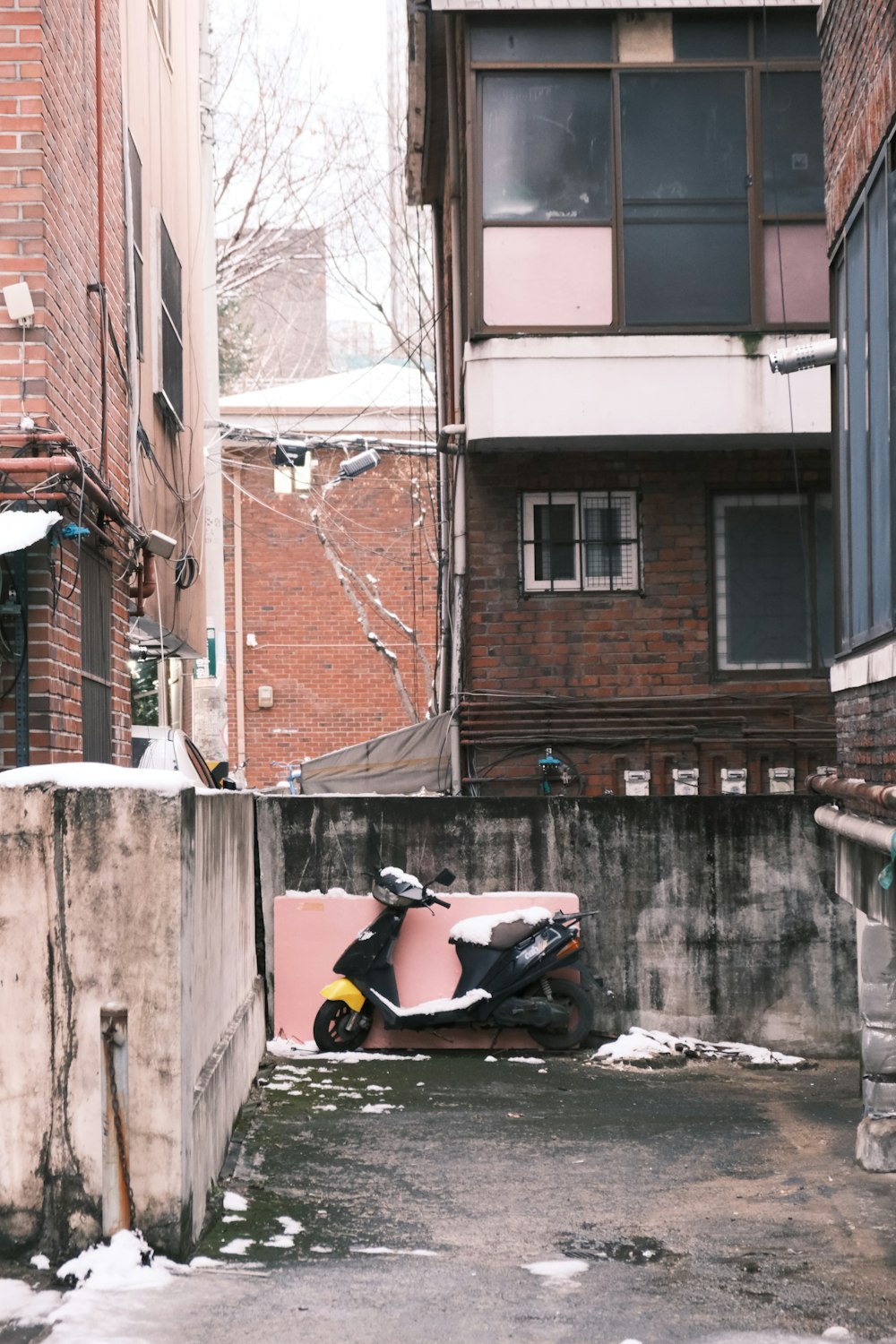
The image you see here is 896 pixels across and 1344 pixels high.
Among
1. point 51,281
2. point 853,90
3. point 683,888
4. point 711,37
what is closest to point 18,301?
point 51,281

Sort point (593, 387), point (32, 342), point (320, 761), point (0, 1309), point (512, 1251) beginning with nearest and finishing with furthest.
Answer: point (0, 1309) < point (512, 1251) < point (32, 342) < point (593, 387) < point (320, 761)

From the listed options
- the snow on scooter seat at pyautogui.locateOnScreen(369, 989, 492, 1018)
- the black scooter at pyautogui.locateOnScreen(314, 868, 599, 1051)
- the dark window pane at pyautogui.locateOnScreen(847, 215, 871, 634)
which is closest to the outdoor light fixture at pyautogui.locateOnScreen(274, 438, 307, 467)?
the black scooter at pyautogui.locateOnScreen(314, 868, 599, 1051)

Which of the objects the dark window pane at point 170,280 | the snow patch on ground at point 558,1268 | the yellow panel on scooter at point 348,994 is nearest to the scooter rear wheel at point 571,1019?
the yellow panel on scooter at point 348,994

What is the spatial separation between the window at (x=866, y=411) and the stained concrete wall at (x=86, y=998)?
311cm

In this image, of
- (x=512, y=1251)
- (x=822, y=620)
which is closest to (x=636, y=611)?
(x=822, y=620)

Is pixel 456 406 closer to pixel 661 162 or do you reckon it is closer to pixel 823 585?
pixel 661 162

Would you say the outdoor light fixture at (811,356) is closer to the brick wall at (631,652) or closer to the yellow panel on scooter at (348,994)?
the brick wall at (631,652)

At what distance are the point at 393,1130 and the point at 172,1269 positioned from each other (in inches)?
111

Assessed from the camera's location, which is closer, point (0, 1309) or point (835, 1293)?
point (0, 1309)

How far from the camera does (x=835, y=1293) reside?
16.3 ft

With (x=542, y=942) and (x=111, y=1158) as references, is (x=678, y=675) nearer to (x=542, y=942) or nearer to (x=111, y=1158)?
(x=542, y=942)

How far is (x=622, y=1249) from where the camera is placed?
5.48m

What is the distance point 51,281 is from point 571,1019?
5664 mm

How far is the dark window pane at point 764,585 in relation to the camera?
482 inches
